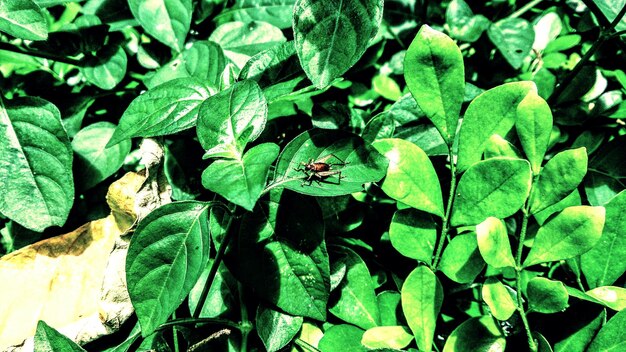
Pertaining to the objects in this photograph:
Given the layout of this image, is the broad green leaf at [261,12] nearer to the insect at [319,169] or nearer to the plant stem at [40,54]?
the plant stem at [40,54]

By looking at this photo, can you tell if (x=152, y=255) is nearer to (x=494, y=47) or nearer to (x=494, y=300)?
(x=494, y=300)

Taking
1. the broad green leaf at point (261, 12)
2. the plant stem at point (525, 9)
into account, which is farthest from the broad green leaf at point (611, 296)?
the broad green leaf at point (261, 12)

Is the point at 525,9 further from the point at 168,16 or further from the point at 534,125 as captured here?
the point at 168,16

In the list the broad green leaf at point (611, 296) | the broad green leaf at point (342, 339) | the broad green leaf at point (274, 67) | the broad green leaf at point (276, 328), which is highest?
the broad green leaf at point (274, 67)

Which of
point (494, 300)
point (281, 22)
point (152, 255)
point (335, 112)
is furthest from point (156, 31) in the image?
point (494, 300)

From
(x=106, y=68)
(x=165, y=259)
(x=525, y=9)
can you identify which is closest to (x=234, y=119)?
(x=165, y=259)
